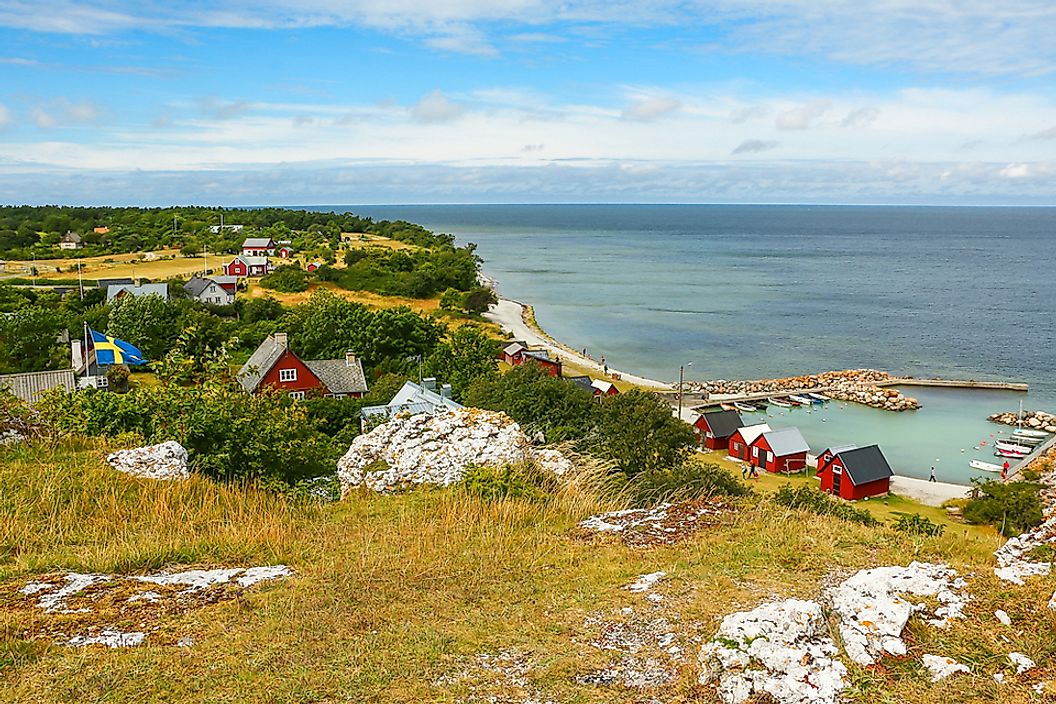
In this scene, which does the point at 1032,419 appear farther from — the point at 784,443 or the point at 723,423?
the point at 723,423

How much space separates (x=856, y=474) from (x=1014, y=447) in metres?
14.3

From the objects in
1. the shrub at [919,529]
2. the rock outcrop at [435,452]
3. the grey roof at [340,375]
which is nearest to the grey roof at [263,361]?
the grey roof at [340,375]

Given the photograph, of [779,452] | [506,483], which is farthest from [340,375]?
[506,483]

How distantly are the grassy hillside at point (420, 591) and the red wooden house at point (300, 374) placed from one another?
79.0 ft

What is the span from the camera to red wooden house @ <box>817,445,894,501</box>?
29.6 meters

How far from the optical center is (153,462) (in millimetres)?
9227

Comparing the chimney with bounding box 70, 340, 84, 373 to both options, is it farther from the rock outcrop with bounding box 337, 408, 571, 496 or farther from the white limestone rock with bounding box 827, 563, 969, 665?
the white limestone rock with bounding box 827, 563, 969, 665

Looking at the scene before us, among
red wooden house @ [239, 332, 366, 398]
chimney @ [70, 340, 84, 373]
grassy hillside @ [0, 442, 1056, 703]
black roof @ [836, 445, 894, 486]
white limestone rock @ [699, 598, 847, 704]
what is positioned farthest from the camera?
chimney @ [70, 340, 84, 373]

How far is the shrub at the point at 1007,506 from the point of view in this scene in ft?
76.3

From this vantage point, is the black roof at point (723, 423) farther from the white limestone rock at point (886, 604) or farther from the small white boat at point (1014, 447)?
the white limestone rock at point (886, 604)

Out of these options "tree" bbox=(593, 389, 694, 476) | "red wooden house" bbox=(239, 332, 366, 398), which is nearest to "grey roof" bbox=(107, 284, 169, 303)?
"red wooden house" bbox=(239, 332, 366, 398)

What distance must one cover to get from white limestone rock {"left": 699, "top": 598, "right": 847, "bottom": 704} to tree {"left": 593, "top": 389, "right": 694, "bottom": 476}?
11.9m

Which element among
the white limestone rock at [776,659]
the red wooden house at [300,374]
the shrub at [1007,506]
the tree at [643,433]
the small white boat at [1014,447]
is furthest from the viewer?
the small white boat at [1014,447]

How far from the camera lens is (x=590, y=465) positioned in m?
11.3
